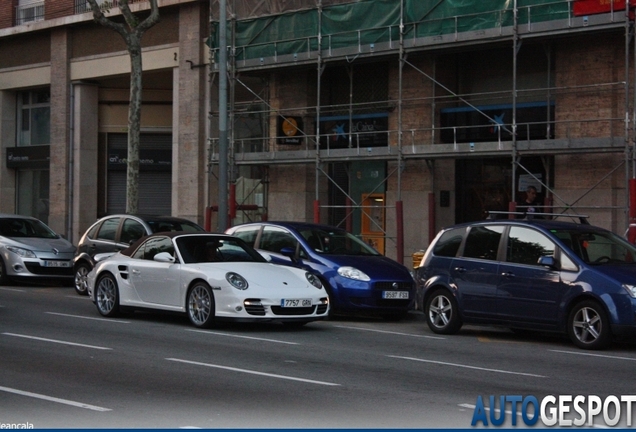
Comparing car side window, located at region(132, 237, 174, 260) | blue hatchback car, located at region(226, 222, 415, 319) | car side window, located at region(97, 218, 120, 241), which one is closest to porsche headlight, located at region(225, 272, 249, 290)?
car side window, located at region(132, 237, 174, 260)

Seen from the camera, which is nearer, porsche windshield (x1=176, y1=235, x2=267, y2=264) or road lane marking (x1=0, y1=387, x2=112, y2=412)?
road lane marking (x1=0, y1=387, x2=112, y2=412)

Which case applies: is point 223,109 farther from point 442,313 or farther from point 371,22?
point 442,313

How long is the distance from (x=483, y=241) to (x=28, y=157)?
1017 inches

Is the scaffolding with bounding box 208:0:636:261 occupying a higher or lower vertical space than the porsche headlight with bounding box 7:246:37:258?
higher

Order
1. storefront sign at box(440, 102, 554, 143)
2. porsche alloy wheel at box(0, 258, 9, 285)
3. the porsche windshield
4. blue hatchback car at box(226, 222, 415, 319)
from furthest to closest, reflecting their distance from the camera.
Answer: porsche alloy wheel at box(0, 258, 9, 285) → storefront sign at box(440, 102, 554, 143) → blue hatchback car at box(226, 222, 415, 319) → the porsche windshield

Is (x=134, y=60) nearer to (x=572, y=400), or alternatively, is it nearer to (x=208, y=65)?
(x=208, y=65)

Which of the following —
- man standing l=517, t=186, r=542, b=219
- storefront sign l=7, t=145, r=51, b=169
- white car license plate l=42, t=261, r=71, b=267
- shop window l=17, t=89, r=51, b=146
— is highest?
shop window l=17, t=89, r=51, b=146

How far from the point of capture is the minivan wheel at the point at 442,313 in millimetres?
14750

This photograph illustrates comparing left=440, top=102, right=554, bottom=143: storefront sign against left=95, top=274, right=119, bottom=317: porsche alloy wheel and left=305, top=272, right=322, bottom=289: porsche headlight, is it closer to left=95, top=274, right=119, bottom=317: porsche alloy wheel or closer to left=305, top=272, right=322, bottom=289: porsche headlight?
left=305, top=272, right=322, bottom=289: porsche headlight

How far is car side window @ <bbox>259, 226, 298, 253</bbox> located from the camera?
56.3ft

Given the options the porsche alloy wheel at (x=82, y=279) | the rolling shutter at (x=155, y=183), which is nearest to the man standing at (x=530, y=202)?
the porsche alloy wheel at (x=82, y=279)

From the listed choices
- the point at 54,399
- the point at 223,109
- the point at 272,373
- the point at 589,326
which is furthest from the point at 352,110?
the point at 54,399

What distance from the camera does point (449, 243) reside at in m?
15.2

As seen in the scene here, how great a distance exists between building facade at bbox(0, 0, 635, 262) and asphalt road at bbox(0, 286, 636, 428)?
286 inches
